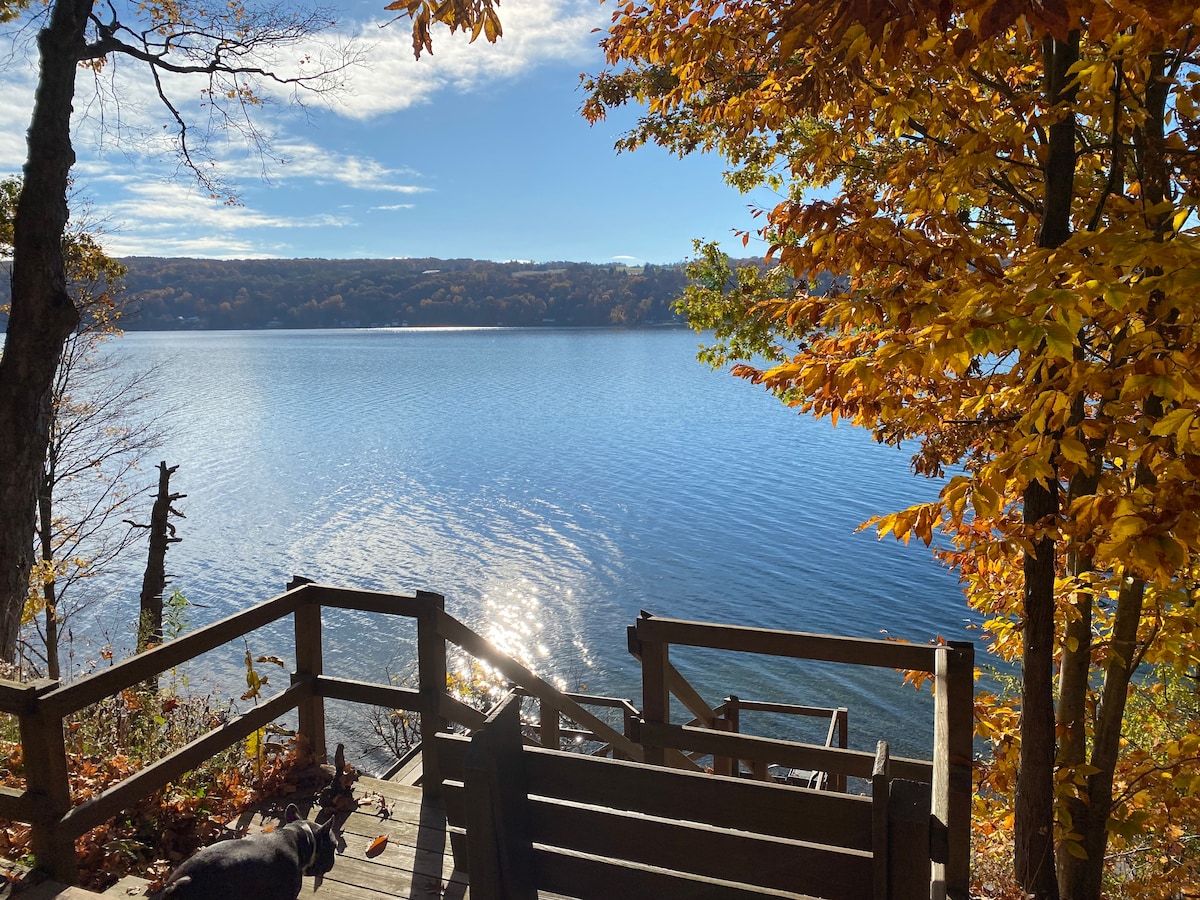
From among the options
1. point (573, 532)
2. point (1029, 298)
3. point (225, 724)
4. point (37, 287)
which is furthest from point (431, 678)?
point (573, 532)

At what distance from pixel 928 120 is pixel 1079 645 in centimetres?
397

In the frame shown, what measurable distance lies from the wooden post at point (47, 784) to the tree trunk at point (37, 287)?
5146mm

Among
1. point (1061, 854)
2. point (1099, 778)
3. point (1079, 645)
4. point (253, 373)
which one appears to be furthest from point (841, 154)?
point (253, 373)

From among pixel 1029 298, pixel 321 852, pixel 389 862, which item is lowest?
pixel 389 862

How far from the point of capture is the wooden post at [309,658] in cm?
483

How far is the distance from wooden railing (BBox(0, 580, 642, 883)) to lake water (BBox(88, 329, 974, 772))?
1503cm

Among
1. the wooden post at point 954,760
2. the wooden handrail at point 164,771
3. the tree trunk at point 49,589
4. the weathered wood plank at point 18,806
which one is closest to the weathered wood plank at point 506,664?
the wooden handrail at point 164,771

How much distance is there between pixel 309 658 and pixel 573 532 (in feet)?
85.8

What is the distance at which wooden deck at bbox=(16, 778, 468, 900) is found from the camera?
3.71 meters

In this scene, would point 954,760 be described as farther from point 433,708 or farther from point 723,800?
point 433,708

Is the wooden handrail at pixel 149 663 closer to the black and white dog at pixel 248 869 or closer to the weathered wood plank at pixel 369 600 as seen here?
the weathered wood plank at pixel 369 600

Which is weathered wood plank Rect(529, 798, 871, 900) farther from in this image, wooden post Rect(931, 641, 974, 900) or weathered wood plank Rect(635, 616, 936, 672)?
weathered wood plank Rect(635, 616, 936, 672)

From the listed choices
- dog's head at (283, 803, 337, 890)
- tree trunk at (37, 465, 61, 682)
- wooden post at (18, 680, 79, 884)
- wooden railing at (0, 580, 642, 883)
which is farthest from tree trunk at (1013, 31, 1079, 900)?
tree trunk at (37, 465, 61, 682)

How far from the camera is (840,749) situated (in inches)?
156
